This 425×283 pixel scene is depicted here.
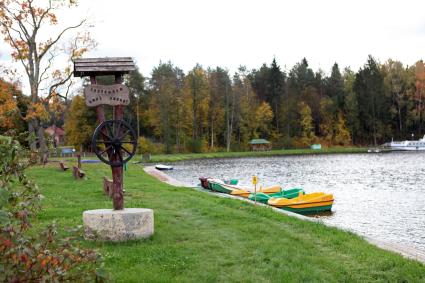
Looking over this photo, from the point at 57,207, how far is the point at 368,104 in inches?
3403

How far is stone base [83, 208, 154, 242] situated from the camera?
32.1 feet

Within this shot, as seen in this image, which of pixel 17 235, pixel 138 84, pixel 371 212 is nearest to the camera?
pixel 17 235

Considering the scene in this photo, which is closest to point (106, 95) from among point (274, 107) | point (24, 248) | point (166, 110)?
point (24, 248)

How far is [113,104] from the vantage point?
10.9 metres

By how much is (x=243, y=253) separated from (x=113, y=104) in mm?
4723

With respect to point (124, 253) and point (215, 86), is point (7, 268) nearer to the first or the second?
A: point (124, 253)

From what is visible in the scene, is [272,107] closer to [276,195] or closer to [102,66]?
[276,195]

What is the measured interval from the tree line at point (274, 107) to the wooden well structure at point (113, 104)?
6630 centimetres

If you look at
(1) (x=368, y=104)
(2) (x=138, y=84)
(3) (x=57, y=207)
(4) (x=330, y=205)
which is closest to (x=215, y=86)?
(2) (x=138, y=84)

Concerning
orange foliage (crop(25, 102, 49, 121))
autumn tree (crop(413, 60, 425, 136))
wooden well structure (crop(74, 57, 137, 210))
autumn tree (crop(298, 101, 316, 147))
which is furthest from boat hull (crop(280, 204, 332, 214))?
autumn tree (crop(413, 60, 425, 136))

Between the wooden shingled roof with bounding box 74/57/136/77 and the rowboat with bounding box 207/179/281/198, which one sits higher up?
the wooden shingled roof with bounding box 74/57/136/77

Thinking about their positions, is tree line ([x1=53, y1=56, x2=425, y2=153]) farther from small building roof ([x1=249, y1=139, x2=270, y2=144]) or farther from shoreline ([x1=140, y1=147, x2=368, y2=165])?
shoreline ([x1=140, y1=147, x2=368, y2=165])

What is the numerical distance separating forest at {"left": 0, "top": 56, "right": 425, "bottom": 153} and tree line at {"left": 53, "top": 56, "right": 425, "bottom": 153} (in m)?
0.18

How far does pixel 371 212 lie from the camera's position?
2052 centimetres
